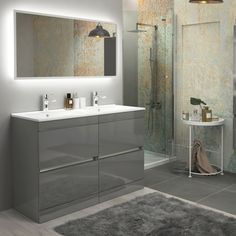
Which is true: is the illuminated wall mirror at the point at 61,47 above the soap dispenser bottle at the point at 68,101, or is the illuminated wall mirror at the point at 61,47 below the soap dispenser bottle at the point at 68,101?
above

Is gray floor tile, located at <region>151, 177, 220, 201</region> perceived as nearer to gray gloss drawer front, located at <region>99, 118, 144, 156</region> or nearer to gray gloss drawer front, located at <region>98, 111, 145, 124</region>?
gray gloss drawer front, located at <region>99, 118, 144, 156</region>

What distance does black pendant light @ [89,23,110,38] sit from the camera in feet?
14.3

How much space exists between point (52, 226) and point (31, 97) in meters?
1.33

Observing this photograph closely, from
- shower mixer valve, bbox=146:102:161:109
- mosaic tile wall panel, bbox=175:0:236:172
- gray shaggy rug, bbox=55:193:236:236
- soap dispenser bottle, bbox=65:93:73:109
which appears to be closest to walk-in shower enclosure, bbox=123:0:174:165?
shower mixer valve, bbox=146:102:161:109

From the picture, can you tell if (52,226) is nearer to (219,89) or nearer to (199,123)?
(199,123)

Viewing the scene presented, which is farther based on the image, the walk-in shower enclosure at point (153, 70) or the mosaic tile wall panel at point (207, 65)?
the walk-in shower enclosure at point (153, 70)

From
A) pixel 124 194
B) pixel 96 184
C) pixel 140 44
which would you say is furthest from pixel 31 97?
pixel 140 44

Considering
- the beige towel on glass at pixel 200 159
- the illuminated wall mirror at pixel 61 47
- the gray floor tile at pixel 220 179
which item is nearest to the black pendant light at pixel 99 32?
the illuminated wall mirror at pixel 61 47

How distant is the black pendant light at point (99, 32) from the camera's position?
4367 millimetres

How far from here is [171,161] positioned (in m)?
5.71

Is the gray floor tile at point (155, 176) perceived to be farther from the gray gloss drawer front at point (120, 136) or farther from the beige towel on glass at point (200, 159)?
the gray gloss drawer front at point (120, 136)

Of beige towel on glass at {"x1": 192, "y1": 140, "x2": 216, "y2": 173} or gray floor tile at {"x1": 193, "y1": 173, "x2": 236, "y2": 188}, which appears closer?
gray floor tile at {"x1": 193, "y1": 173, "x2": 236, "y2": 188}

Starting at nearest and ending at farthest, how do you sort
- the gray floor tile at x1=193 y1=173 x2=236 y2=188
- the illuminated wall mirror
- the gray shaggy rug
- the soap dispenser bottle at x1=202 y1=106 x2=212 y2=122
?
the gray shaggy rug → the illuminated wall mirror → the gray floor tile at x1=193 y1=173 x2=236 y2=188 → the soap dispenser bottle at x1=202 y1=106 x2=212 y2=122

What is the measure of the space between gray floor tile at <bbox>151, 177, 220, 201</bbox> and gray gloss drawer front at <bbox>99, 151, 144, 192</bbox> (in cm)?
34
